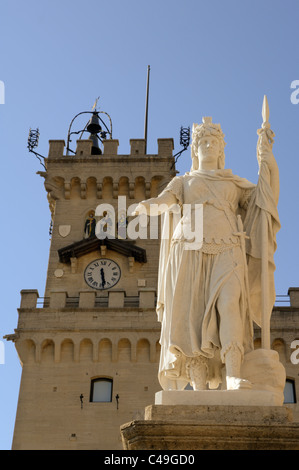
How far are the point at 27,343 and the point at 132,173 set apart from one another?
31.5 feet

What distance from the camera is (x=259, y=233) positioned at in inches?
349

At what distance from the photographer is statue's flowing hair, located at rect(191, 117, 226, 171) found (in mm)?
9352

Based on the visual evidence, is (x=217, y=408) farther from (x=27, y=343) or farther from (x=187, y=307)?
(x=27, y=343)

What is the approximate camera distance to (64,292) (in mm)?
34375

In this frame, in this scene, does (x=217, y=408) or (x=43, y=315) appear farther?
(x=43, y=315)

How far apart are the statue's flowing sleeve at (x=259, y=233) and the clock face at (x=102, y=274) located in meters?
27.3

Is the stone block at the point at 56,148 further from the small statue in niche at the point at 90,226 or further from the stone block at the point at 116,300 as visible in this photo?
the stone block at the point at 116,300

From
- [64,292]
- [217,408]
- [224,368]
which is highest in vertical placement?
[64,292]

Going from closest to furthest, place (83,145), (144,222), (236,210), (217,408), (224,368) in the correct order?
1. (217,408)
2. (224,368)
3. (236,210)
4. (144,222)
5. (83,145)

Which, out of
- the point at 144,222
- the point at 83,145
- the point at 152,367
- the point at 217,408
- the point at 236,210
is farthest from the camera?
the point at 83,145

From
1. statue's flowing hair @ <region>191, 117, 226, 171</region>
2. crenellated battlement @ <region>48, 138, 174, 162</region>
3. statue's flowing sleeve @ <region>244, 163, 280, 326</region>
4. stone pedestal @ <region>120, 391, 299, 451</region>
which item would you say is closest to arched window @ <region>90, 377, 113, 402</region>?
crenellated battlement @ <region>48, 138, 174, 162</region>

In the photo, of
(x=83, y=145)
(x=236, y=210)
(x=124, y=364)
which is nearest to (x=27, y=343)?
(x=124, y=364)

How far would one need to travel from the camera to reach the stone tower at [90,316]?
3158 centimetres

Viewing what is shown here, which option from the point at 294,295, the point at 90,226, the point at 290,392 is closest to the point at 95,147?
the point at 90,226
